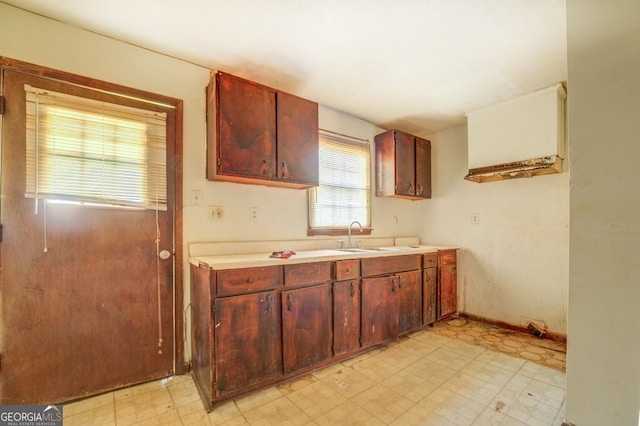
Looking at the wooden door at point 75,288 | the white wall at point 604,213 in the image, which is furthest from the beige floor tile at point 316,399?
the white wall at point 604,213

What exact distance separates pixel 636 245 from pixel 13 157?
3056 mm

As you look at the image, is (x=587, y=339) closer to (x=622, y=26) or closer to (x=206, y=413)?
(x=622, y=26)

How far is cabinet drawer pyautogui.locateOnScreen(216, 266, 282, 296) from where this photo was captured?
1748 mm

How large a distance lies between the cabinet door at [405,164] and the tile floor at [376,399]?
6.33 ft

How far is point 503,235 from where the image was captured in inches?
129

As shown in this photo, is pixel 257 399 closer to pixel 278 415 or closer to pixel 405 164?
pixel 278 415

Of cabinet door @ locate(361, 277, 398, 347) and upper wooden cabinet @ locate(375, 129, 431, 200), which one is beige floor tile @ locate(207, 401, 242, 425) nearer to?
cabinet door @ locate(361, 277, 398, 347)

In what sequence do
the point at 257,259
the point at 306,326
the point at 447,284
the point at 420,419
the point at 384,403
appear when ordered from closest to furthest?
1. the point at 420,419
2. the point at 384,403
3. the point at 257,259
4. the point at 306,326
5. the point at 447,284

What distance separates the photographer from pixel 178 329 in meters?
2.13

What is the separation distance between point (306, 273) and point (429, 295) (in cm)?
176

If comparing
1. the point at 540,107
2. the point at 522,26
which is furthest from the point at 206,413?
the point at 540,107

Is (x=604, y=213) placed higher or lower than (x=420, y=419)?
higher

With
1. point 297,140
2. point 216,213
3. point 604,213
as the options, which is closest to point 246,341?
point 216,213

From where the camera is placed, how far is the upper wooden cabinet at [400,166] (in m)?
3.37
